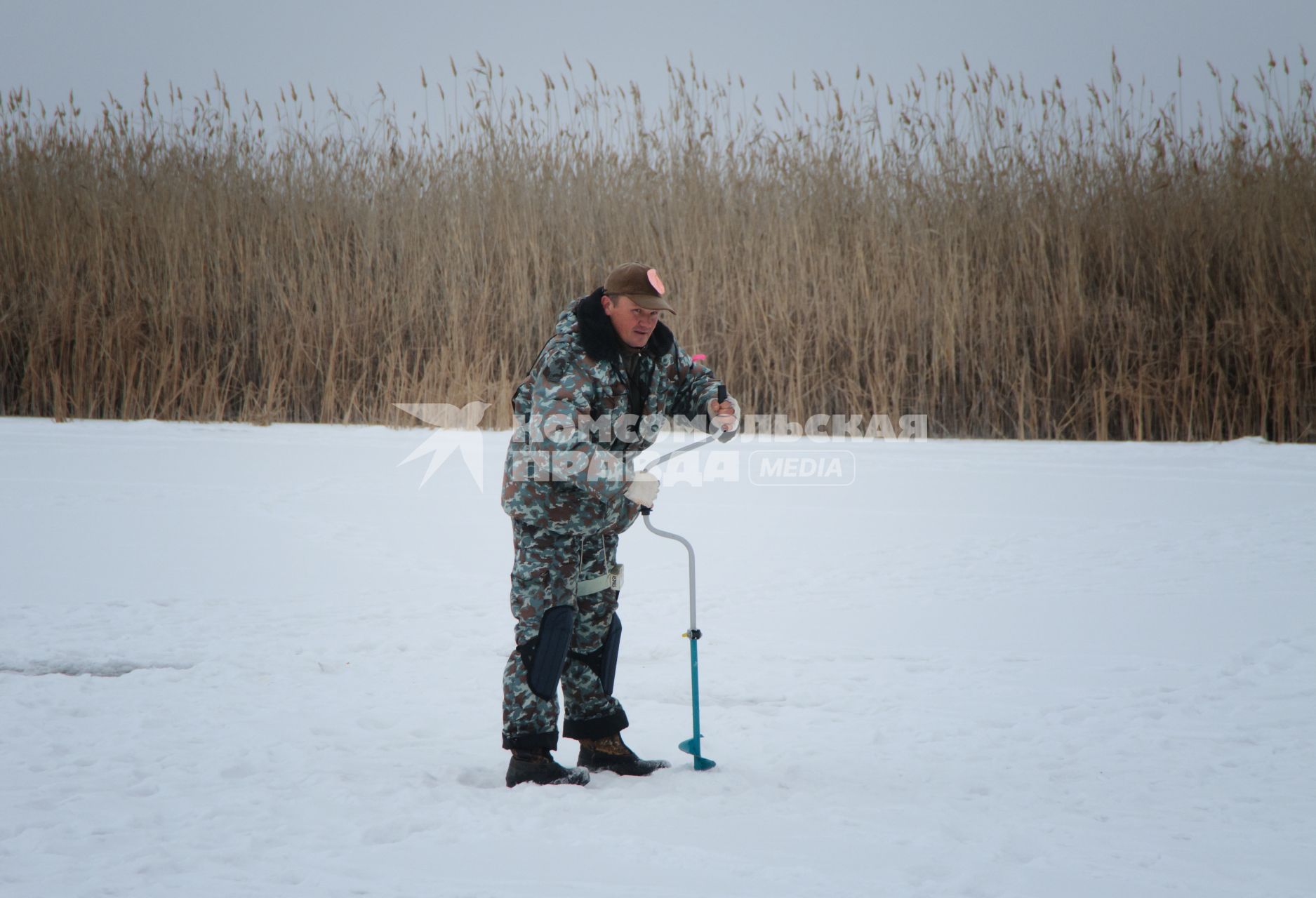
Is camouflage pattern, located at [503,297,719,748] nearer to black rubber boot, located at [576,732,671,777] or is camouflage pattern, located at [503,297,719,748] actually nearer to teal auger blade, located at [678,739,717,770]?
black rubber boot, located at [576,732,671,777]

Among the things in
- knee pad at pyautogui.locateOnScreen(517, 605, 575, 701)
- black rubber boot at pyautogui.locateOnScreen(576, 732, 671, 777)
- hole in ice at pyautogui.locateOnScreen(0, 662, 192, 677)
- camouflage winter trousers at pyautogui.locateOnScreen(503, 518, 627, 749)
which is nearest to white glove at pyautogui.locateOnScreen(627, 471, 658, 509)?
camouflage winter trousers at pyautogui.locateOnScreen(503, 518, 627, 749)

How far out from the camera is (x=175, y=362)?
8.01m

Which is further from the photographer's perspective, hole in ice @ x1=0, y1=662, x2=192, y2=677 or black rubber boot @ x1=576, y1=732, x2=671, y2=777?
hole in ice @ x1=0, y1=662, x2=192, y2=677

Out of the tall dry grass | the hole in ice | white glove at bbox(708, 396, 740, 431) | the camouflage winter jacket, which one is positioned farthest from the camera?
the tall dry grass

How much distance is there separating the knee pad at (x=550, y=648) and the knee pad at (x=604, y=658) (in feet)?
0.58

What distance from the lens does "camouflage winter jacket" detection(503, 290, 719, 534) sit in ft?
8.00

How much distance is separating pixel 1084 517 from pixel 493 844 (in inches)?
154

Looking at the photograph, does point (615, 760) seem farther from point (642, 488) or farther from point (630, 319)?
point (630, 319)

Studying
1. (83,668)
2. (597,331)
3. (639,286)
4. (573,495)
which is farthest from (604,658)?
(83,668)

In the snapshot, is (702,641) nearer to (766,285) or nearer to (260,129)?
(766,285)

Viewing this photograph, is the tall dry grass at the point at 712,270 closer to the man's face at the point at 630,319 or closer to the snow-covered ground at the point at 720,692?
the snow-covered ground at the point at 720,692

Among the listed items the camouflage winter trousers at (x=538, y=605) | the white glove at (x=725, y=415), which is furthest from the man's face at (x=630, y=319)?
the camouflage winter trousers at (x=538, y=605)

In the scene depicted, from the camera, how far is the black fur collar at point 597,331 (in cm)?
254

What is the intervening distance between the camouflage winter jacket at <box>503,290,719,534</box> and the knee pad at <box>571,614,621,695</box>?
0.28 m
